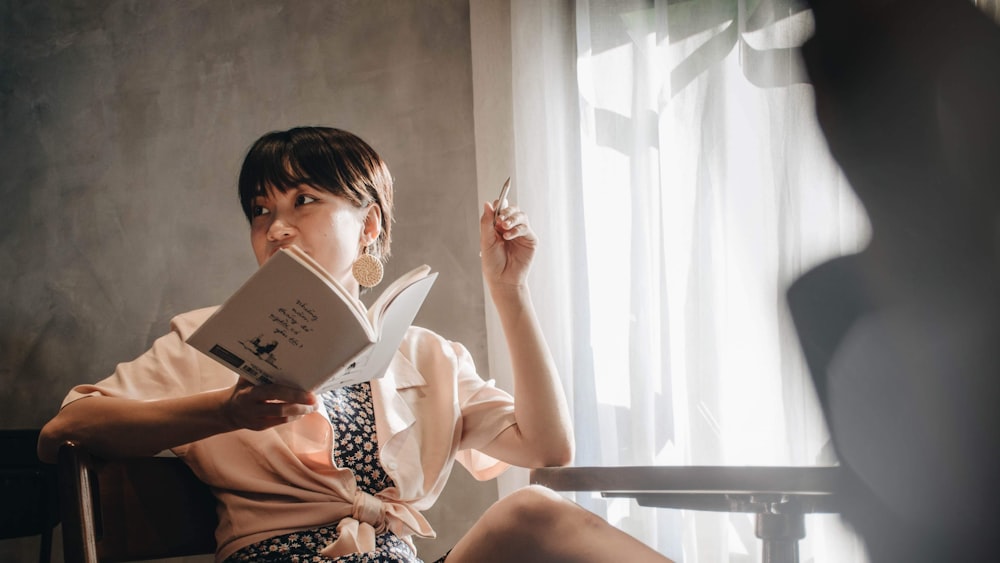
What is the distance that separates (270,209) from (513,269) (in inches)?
15.2

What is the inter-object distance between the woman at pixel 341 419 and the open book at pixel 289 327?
0.05m

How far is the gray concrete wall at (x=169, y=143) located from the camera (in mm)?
2049

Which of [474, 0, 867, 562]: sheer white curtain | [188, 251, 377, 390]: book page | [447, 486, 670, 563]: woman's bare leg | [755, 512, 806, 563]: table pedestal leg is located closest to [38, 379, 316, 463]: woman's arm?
[188, 251, 377, 390]: book page

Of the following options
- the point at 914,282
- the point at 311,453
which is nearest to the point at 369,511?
the point at 311,453

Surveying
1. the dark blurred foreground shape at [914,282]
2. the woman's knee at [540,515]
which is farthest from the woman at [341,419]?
the dark blurred foreground shape at [914,282]

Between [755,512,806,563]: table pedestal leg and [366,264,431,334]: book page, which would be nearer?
[755,512,806,563]: table pedestal leg

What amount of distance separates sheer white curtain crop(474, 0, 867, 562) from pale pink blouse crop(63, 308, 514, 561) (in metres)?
0.55

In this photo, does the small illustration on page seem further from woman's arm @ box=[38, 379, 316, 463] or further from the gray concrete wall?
the gray concrete wall

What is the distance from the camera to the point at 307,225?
1.26 meters

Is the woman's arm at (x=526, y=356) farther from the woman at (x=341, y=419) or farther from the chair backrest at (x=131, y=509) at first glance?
the chair backrest at (x=131, y=509)

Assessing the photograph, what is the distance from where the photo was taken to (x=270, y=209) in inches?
50.6

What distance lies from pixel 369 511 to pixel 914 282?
2.84ft

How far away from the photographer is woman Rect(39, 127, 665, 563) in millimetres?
1029

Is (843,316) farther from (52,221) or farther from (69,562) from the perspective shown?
(52,221)
